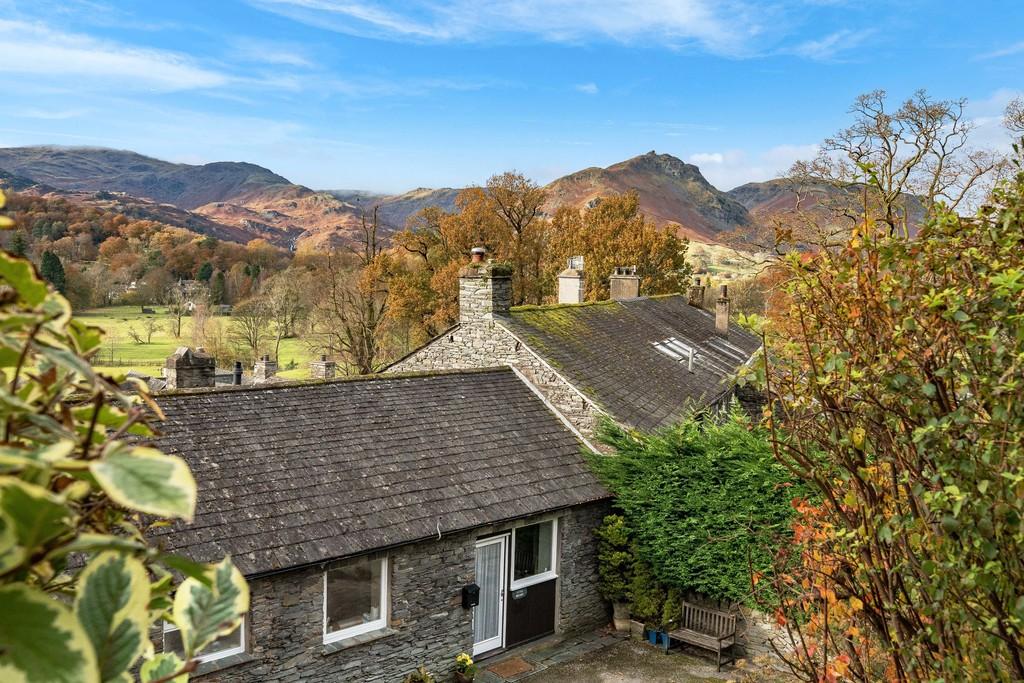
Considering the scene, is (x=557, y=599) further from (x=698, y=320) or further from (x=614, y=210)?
(x=614, y=210)

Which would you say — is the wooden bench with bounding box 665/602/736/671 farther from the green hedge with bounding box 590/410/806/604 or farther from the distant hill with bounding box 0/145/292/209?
the distant hill with bounding box 0/145/292/209

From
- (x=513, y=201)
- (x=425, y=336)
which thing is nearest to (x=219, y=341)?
(x=425, y=336)

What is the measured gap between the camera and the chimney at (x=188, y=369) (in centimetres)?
1466

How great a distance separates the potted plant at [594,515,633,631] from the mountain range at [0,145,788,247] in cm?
3672

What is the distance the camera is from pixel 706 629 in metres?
14.0

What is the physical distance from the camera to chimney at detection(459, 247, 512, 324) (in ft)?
59.1

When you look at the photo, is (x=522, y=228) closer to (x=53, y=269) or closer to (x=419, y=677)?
(x=53, y=269)

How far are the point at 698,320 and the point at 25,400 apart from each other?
31.4m

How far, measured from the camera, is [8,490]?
4.03 ft

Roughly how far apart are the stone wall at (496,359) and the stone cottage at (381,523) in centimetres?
69

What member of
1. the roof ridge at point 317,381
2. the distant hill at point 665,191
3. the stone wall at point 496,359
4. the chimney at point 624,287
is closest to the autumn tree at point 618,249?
A: the chimney at point 624,287

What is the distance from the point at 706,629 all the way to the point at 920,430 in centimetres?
1171

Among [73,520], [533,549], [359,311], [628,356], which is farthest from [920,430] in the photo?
[359,311]

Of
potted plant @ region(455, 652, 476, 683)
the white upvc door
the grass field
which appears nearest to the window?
potted plant @ region(455, 652, 476, 683)
